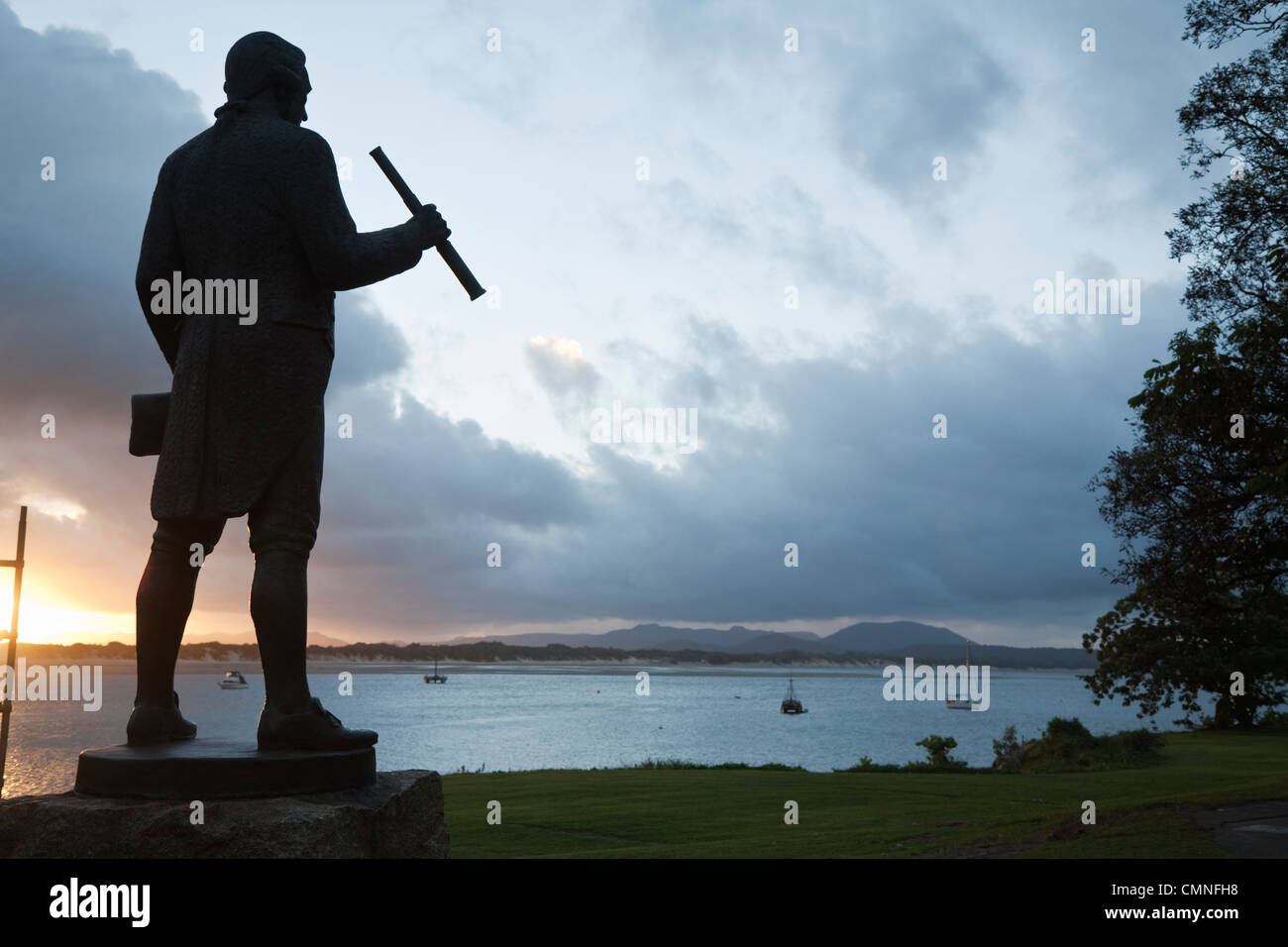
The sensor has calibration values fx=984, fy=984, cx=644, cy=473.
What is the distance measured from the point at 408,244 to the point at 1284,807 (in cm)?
1136

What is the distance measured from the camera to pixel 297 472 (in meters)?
4.34

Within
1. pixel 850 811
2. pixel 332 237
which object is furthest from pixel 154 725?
pixel 850 811

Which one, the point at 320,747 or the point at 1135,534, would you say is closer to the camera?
the point at 320,747

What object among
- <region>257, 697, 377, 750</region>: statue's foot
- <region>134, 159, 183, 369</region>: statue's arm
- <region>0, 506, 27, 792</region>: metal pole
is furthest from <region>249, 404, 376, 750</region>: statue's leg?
<region>0, 506, 27, 792</region>: metal pole

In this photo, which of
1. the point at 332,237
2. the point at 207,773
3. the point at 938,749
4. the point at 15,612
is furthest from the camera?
the point at 938,749

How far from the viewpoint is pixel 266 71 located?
4.77 meters

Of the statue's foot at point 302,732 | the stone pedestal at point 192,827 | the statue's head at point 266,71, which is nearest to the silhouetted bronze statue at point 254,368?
the statue's foot at point 302,732

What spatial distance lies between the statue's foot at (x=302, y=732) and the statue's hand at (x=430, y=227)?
7.09 ft

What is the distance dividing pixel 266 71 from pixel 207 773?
3257 mm

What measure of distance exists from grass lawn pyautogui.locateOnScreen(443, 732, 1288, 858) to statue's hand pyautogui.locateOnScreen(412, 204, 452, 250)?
7.15 m

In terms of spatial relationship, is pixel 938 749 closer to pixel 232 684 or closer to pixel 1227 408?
pixel 1227 408
